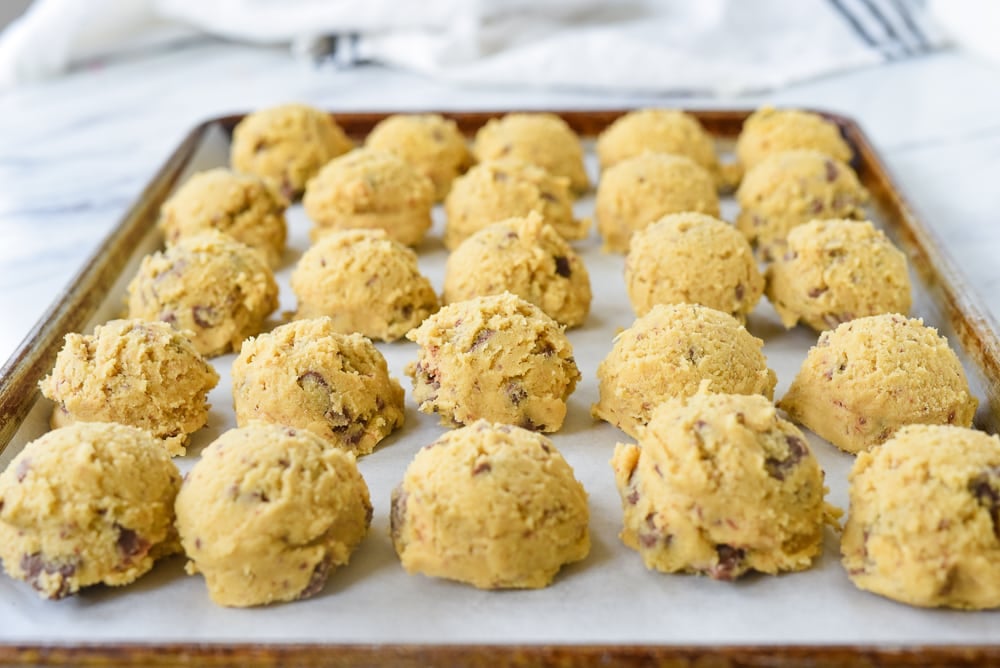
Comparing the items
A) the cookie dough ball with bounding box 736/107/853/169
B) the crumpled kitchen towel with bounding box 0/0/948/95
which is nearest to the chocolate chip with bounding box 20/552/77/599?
the cookie dough ball with bounding box 736/107/853/169

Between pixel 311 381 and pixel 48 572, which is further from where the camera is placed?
pixel 311 381

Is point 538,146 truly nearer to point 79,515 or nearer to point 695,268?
point 695,268

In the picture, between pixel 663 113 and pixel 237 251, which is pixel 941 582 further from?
pixel 663 113

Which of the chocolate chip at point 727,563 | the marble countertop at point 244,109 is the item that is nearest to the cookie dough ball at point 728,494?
the chocolate chip at point 727,563

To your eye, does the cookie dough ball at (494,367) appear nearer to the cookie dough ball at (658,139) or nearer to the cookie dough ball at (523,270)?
the cookie dough ball at (523,270)

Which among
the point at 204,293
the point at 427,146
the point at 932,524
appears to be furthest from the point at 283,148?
the point at 932,524

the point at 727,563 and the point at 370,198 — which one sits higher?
the point at 370,198
